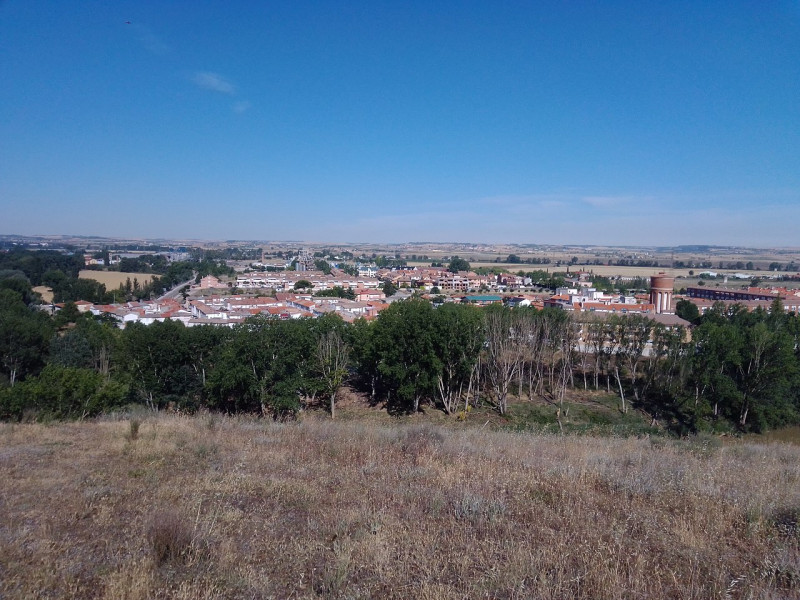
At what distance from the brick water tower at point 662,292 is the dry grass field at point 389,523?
48779 mm

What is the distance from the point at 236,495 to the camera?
196 inches

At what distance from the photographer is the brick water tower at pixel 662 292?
50062 mm

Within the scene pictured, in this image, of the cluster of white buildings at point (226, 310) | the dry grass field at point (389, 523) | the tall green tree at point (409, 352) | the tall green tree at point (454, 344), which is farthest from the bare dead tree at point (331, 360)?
the cluster of white buildings at point (226, 310)

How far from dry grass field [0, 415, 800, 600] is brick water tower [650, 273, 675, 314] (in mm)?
48779

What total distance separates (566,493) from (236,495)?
11.5 ft

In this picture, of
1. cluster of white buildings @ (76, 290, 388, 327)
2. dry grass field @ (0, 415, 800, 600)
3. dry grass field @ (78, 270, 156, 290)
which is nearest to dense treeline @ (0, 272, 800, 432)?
dry grass field @ (0, 415, 800, 600)

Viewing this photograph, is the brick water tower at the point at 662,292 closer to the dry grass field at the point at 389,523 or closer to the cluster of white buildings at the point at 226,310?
the cluster of white buildings at the point at 226,310

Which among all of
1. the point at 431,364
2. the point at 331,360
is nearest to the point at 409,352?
the point at 431,364

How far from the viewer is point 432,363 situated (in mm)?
20688

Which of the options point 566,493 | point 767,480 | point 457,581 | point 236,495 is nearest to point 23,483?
point 236,495

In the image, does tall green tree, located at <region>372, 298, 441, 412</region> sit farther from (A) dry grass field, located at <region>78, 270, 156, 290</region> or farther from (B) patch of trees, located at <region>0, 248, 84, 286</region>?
(B) patch of trees, located at <region>0, 248, 84, 286</region>

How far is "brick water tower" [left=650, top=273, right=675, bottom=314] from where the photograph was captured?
164 feet

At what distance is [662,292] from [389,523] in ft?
178

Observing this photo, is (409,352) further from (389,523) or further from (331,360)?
(389,523)
